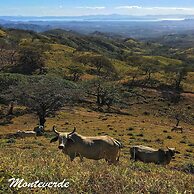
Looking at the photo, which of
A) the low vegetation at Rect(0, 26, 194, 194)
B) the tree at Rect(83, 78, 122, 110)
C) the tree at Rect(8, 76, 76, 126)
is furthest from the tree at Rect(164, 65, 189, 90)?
the tree at Rect(8, 76, 76, 126)

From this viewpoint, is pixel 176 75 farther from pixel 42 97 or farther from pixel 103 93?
pixel 42 97

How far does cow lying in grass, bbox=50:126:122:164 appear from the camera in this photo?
12250 mm

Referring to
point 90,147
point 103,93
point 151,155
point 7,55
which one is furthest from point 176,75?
point 90,147

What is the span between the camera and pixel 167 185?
24.1 feet

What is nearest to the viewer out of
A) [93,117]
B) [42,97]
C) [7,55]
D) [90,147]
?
[90,147]

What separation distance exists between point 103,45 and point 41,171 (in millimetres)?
168808

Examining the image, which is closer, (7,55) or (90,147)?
(90,147)

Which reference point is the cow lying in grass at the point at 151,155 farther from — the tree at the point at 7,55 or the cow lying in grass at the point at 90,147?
the tree at the point at 7,55

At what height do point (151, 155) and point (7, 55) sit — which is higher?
point (151, 155)

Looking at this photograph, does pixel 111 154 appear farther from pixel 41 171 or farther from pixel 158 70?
pixel 158 70

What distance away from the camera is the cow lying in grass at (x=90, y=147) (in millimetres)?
12250

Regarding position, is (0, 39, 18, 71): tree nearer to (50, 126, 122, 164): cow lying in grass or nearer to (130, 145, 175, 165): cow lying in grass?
(130, 145, 175, 165): cow lying in grass

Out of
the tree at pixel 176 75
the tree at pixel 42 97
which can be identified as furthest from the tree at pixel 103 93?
the tree at pixel 176 75

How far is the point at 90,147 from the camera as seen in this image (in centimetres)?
1223
